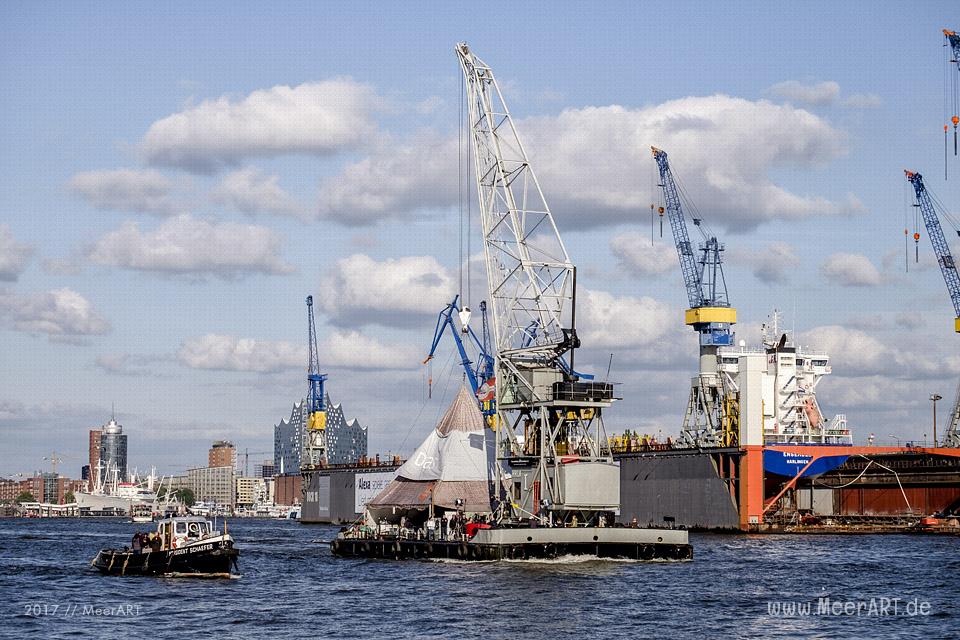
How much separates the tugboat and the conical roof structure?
26662 millimetres

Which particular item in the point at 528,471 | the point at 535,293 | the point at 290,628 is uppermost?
the point at 535,293

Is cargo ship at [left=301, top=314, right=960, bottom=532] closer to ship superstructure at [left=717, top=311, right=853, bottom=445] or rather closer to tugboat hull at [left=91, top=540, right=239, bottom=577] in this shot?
ship superstructure at [left=717, top=311, right=853, bottom=445]

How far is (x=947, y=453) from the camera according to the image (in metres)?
147

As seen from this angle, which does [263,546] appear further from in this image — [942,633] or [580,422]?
[942,633]

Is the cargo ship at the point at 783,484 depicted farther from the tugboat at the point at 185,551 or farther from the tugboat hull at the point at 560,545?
the tugboat at the point at 185,551

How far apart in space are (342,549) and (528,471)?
19507mm

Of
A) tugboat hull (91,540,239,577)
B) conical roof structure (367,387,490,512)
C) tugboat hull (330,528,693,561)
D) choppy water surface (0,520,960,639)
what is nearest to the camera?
choppy water surface (0,520,960,639)

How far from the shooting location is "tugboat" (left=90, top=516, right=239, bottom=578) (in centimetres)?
8744

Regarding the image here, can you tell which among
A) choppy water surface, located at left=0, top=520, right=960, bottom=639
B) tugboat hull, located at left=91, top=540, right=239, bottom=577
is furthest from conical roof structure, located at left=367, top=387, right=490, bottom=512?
tugboat hull, located at left=91, top=540, right=239, bottom=577

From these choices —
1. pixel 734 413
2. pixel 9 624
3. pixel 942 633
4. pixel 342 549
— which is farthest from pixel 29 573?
pixel 734 413

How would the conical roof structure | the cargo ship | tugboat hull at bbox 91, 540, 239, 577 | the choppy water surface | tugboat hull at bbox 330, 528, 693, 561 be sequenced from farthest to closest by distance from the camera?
the cargo ship, the conical roof structure, tugboat hull at bbox 330, 528, 693, 561, tugboat hull at bbox 91, 540, 239, 577, the choppy water surface

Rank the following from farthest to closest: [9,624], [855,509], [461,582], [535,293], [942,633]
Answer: [855,509], [535,293], [461,582], [9,624], [942,633]

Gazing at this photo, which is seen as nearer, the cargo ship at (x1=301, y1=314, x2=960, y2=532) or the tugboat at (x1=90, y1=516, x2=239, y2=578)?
the tugboat at (x1=90, y1=516, x2=239, y2=578)

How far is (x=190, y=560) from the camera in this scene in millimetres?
87500
